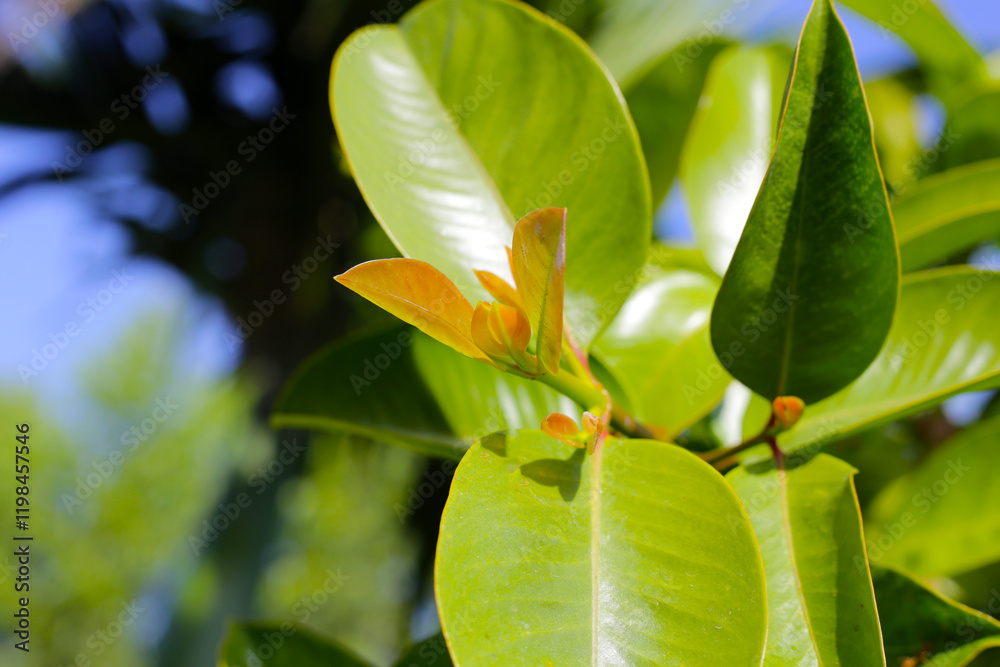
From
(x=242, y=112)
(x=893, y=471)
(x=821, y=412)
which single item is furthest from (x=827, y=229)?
(x=242, y=112)

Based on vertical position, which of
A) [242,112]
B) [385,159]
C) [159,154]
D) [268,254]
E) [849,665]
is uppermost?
[385,159]

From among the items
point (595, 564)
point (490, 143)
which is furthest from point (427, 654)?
point (490, 143)

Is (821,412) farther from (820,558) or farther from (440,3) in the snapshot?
(440,3)

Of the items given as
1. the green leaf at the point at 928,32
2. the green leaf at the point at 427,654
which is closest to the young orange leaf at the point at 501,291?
the green leaf at the point at 427,654

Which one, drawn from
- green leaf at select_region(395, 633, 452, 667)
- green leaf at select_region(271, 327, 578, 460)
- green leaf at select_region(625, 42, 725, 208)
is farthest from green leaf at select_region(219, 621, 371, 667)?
green leaf at select_region(625, 42, 725, 208)

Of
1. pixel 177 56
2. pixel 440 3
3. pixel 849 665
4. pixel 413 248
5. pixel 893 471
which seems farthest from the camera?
pixel 177 56

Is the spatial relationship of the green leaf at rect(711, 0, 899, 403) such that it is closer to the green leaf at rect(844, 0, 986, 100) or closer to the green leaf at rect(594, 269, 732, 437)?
the green leaf at rect(594, 269, 732, 437)
